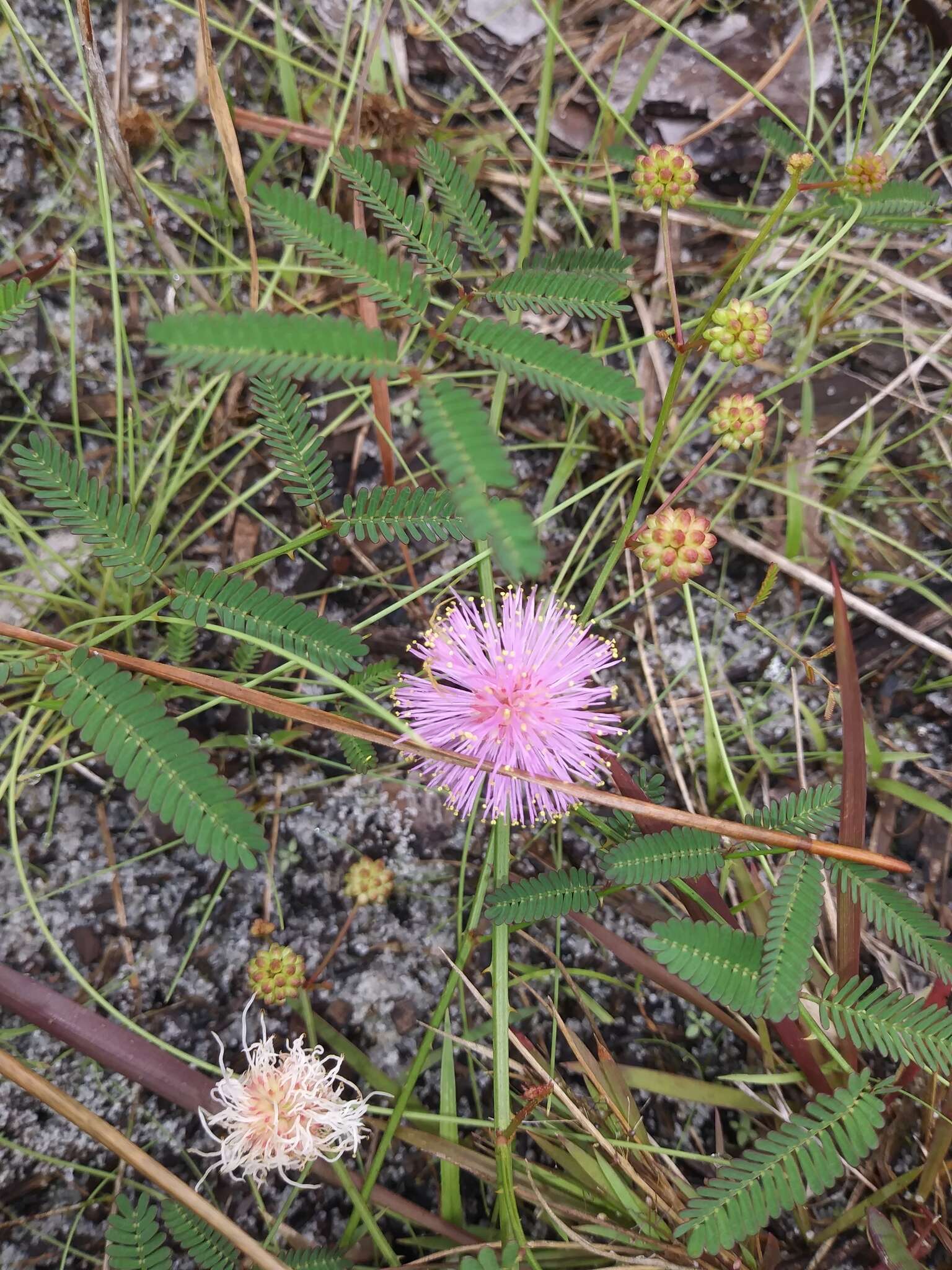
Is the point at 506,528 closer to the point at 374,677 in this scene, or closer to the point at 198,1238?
the point at 374,677

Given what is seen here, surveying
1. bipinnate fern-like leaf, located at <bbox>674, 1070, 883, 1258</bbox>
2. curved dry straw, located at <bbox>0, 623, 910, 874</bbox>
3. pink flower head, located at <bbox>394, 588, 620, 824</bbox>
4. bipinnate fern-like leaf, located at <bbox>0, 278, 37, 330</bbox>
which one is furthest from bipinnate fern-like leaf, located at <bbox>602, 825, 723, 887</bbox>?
bipinnate fern-like leaf, located at <bbox>0, 278, 37, 330</bbox>

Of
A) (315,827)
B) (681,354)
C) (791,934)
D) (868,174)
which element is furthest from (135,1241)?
(868,174)

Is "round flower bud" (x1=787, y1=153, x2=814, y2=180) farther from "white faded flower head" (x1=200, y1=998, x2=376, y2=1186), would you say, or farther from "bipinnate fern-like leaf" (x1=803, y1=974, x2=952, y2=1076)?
"white faded flower head" (x1=200, y1=998, x2=376, y2=1186)

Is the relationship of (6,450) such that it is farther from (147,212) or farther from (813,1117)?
(813,1117)

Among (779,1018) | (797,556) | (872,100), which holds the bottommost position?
(779,1018)

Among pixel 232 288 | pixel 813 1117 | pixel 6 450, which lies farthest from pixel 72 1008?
pixel 232 288

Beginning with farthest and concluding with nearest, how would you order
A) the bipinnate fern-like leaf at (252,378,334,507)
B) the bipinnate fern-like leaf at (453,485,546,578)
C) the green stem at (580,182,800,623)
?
1. the bipinnate fern-like leaf at (252,378,334,507)
2. the green stem at (580,182,800,623)
3. the bipinnate fern-like leaf at (453,485,546,578)

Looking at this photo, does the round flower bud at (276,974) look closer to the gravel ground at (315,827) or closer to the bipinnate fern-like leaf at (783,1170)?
the gravel ground at (315,827)
